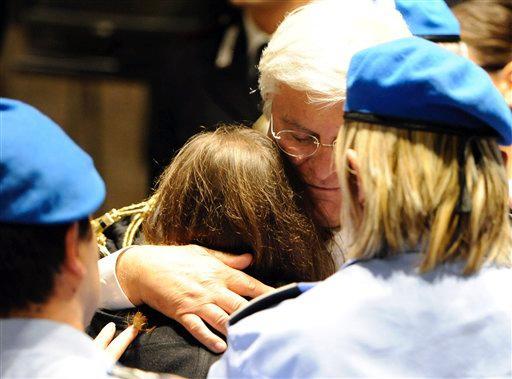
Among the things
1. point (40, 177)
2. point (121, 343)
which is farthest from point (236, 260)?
point (40, 177)

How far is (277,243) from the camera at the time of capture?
6.61ft

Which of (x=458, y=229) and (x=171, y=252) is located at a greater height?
(x=458, y=229)

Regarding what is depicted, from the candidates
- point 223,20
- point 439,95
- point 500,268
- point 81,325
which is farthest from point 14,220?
point 223,20

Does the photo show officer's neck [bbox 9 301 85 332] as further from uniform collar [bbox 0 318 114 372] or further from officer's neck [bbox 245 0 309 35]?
officer's neck [bbox 245 0 309 35]

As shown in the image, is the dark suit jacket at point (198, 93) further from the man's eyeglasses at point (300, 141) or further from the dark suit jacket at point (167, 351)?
the dark suit jacket at point (167, 351)

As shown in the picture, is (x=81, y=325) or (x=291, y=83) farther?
(x=291, y=83)

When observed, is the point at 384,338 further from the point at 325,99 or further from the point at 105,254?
the point at 105,254

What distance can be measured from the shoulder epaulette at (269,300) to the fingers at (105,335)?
393 millimetres

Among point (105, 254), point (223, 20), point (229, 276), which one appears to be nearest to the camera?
point (229, 276)

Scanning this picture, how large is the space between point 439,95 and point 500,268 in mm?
318

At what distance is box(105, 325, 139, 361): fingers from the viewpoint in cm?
194

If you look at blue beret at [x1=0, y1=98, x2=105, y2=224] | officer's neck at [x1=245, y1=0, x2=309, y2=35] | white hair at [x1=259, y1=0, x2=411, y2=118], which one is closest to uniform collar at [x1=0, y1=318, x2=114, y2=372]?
blue beret at [x1=0, y1=98, x2=105, y2=224]

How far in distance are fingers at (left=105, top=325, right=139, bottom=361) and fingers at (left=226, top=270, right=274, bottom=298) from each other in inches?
8.2

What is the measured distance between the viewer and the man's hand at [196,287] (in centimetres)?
196
